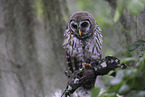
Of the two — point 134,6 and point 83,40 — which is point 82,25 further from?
point 134,6

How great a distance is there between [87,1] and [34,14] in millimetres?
1500

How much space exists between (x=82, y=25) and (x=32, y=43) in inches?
95.4

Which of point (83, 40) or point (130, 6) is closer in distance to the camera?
point (130, 6)

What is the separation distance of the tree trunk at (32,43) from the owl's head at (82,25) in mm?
2100

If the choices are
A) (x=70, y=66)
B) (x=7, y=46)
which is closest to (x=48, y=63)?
(x=7, y=46)

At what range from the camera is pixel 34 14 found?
3.97 m

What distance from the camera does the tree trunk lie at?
3.88 m

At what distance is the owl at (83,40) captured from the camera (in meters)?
1.79

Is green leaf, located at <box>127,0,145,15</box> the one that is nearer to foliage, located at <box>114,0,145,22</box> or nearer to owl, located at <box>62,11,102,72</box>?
foliage, located at <box>114,0,145,22</box>

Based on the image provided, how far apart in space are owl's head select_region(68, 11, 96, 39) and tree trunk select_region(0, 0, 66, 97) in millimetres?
2100

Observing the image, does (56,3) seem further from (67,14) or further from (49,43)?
(49,43)

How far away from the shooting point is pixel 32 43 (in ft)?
13.4

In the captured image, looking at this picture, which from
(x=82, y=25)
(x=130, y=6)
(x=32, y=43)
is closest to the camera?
(x=130, y=6)

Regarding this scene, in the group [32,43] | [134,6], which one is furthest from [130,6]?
[32,43]
